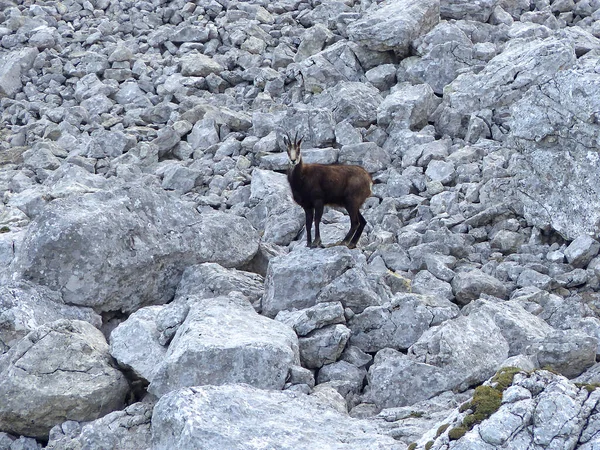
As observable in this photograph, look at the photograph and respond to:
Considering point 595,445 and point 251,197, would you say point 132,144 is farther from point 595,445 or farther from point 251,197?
point 595,445

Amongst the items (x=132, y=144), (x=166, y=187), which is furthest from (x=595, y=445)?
(x=132, y=144)

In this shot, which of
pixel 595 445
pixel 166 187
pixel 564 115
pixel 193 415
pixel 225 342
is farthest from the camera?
pixel 166 187

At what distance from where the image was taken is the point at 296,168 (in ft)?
53.8

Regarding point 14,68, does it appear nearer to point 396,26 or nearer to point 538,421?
point 396,26

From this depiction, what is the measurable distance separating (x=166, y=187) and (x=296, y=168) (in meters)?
6.29

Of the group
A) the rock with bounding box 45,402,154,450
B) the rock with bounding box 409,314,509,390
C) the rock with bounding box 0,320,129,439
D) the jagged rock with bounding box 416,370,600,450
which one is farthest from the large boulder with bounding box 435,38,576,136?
the jagged rock with bounding box 416,370,600,450

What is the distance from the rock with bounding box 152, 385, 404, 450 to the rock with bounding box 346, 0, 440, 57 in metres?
16.8

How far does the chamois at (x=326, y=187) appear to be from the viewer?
54.0 ft

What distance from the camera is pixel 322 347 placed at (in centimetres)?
1238

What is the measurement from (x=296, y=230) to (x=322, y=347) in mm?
5960

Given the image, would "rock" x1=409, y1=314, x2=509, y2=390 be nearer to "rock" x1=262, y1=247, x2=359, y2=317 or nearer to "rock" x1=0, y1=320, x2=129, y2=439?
"rock" x1=262, y1=247, x2=359, y2=317

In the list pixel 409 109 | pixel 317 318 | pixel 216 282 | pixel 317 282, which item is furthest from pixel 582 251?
pixel 409 109

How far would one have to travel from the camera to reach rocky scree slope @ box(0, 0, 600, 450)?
10.9m

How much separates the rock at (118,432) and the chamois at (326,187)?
576 centimetres
